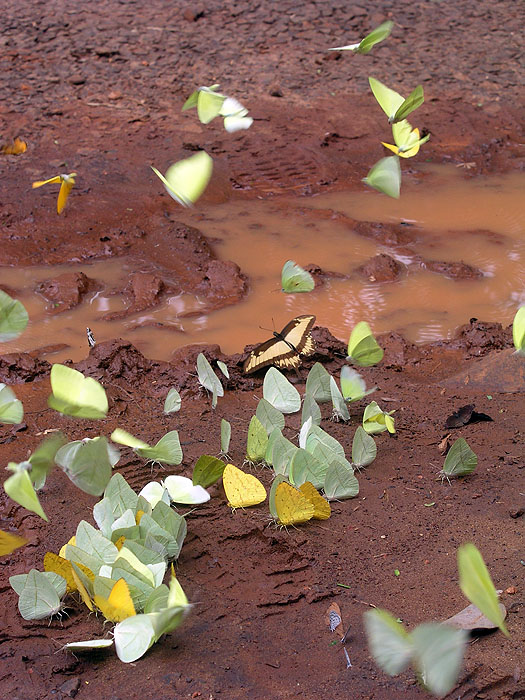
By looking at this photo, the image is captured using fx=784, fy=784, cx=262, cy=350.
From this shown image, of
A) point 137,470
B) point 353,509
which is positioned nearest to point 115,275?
point 137,470

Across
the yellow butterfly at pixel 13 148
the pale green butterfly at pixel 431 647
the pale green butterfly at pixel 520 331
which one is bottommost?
the yellow butterfly at pixel 13 148

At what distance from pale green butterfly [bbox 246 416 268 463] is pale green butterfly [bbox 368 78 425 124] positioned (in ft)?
3.12

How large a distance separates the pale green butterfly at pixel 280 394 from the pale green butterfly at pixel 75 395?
1236 millimetres

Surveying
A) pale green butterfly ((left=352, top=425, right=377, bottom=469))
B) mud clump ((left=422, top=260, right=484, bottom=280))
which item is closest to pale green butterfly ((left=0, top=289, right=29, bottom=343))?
pale green butterfly ((left=352, top=425, right=377, bottom=469))

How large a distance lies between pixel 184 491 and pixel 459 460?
0.79m

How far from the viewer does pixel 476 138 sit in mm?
6430

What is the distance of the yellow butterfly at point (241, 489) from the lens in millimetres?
2146

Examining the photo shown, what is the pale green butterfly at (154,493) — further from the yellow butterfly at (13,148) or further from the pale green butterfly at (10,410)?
the yellow butterfly at (13,148)

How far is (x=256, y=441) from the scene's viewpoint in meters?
2.36

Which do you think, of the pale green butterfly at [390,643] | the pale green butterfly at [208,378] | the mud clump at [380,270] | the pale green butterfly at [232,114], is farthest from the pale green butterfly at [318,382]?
the mud clump at [380,270]

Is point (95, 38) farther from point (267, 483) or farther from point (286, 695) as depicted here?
point (286, 695)

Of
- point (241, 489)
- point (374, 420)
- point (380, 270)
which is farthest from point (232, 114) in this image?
point (380, 270)

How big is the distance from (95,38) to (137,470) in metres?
5.83

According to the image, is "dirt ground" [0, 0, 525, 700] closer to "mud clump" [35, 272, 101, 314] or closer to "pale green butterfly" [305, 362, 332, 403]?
"pale green butterfly" [305, 362, 332, 403]
